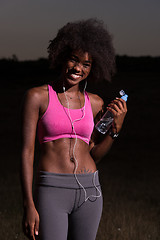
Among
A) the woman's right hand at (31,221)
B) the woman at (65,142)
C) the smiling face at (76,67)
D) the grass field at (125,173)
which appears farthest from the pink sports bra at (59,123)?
the grass field at (125,173)

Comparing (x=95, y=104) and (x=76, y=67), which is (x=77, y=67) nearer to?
(x=76, y=67)

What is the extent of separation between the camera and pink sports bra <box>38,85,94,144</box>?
9.60 feet

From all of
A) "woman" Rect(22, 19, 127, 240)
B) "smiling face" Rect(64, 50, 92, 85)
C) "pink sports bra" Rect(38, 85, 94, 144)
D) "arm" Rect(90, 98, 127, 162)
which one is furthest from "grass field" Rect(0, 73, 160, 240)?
"smiling face" Rect(64, 50, 92, 85)

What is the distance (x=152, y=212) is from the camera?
8.41m

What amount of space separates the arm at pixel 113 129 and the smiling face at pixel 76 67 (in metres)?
0.32

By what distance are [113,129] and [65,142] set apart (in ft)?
1.72

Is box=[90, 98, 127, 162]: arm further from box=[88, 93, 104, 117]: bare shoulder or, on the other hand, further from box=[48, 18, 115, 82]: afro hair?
box=[48, 18, 115, 82]: afro hair

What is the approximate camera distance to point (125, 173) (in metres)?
13.2

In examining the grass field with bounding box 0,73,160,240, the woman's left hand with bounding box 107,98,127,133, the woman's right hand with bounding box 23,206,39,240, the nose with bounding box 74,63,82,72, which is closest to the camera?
the woman's right hand with bounding box 23,206,39,240

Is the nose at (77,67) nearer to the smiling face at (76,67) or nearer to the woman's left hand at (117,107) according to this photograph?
the smiling face at (76,67)

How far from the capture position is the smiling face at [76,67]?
3.03 meters

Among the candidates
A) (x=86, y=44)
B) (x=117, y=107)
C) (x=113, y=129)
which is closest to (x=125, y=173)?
(x=113, y=129)

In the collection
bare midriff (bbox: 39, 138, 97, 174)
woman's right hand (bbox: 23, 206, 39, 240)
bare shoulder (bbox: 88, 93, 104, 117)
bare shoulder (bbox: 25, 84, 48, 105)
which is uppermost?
bare shoulder (bbox: 25, 84, 48, 105)

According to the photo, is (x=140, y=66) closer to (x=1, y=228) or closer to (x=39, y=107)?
(x=1, y=228)
